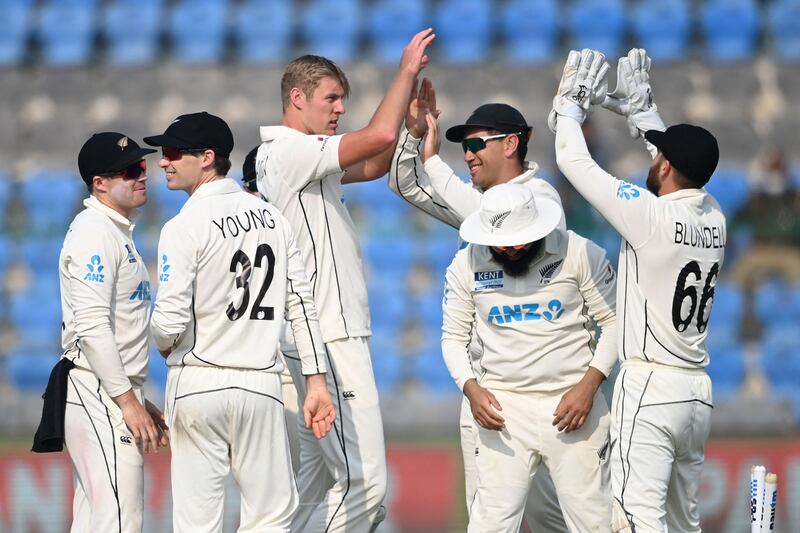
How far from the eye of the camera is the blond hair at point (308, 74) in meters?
5.45

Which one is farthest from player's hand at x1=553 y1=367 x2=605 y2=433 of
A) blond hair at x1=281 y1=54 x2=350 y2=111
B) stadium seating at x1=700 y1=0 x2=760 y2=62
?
stadium seating at x1=700 y1=0 x2=760 y2=62

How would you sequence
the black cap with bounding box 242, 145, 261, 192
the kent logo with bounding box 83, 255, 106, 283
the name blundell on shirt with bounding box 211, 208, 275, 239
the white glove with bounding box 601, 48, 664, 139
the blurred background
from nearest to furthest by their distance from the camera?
the name blundell on shirt with bounding box 211, 208, 275, 239 < the kent logo with bounding box 83, 255, 106, 283 < the white glove with bounding box 601, 48, 664, 139 < the black cap with bounding box 242, 145, 261, 192 < the blurred background

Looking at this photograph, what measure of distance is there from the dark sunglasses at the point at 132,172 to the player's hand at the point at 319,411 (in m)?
1.26

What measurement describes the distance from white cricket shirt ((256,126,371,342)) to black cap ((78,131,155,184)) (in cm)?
58

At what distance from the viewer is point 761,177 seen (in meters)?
11.8

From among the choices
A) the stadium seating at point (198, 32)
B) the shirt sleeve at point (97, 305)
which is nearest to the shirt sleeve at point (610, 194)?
the shirt sleeve at point (97, 305)

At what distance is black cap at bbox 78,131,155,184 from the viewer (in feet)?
17.0

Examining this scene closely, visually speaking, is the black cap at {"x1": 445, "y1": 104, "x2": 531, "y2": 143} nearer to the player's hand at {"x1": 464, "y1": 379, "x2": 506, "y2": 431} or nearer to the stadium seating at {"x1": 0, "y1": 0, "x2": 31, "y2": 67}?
the player's hand at {"x1": 464, "y1": 379, "x2": 506, "y2": 431}

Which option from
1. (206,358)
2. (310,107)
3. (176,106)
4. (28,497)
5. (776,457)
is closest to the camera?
(206,358)

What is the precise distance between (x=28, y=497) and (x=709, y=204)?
527cm

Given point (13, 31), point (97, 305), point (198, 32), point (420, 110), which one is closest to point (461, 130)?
point (420, 110)

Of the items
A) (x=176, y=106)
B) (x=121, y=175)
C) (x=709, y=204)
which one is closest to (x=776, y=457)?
(x=709, y=204)

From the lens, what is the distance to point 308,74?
5.46 meters

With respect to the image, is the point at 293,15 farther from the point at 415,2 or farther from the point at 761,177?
the point at 761,177
